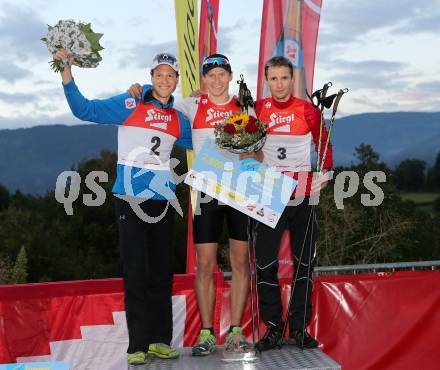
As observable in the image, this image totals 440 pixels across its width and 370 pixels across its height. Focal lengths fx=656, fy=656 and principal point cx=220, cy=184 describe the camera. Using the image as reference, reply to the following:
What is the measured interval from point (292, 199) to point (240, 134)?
0.73m

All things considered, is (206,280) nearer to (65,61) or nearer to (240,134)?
(240,134)

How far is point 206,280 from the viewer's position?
15.7 feet

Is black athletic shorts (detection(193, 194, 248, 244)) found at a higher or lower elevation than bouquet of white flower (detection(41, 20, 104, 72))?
lower

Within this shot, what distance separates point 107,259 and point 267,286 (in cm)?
3744

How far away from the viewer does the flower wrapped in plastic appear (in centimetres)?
433

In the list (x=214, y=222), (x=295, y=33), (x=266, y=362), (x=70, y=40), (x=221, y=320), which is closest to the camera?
(x=266, y=362)

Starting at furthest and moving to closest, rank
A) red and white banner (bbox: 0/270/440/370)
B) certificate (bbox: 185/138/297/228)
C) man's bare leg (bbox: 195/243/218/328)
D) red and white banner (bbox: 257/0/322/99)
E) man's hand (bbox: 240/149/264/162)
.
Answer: red and white banner (bbox: 257/0/322/99) < red and white banner (bbox: 0/270/440/370) < man's bare leg (bbox: 195/243/218/328) < man's hand (bbox: 240/149/264/162) < certificate (bbox: 185/138/297/228)

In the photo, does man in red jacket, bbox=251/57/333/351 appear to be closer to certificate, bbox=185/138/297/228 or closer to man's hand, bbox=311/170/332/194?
man's hand, bbox=311/170/332/194

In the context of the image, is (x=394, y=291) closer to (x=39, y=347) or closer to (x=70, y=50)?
(x=39, y=347)

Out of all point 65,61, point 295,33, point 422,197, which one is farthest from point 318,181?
point 422,197

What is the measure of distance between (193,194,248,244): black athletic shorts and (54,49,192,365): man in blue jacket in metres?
0.22

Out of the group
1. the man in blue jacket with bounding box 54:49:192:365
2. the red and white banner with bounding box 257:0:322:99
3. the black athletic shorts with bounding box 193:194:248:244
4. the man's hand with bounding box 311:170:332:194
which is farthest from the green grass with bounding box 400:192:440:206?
the man in blue jacket with bounding box 54:49:192:365

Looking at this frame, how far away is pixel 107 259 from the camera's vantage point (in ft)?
135

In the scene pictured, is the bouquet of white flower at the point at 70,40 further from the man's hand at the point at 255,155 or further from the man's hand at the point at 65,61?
the man's hand at the point at 255,155
